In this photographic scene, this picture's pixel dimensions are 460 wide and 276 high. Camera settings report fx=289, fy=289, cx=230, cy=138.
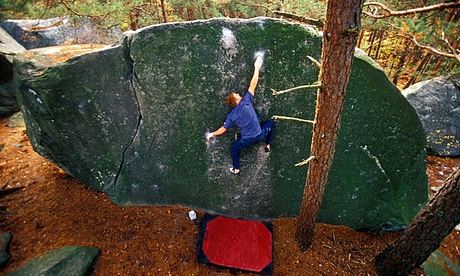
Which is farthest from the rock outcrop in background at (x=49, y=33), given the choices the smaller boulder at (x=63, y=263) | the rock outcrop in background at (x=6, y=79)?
the smaller boulder at (x=63, y=263)

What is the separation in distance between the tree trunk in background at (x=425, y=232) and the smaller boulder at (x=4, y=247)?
618 centimetres

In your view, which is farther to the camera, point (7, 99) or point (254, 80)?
point (7, 99)

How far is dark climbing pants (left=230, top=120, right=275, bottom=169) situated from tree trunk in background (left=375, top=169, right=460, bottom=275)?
2.58 m

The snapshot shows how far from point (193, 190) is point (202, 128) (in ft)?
4.17

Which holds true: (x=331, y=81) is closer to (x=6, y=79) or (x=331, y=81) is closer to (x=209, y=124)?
(x=209, y=124)

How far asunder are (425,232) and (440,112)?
5096 millimetres

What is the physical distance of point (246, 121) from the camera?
4.59m

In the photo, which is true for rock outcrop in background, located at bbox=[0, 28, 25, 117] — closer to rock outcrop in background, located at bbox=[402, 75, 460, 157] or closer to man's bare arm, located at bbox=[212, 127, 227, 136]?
man's bare arm, located at bbox=[212, 127, 227, 136]

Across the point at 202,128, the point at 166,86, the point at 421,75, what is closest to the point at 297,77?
the point at 202,128

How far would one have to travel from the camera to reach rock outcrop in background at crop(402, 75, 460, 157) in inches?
313

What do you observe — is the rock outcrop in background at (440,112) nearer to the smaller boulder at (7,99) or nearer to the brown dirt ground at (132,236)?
the brown dirt ground at (132,236)

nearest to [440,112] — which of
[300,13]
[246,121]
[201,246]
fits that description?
[300,13]

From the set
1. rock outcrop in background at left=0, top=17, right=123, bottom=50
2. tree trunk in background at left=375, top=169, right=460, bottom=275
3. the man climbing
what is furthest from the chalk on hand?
rock outcrop in background at left=0, top=17, right=123, bottom=50

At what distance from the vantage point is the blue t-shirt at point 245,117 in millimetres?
4535
